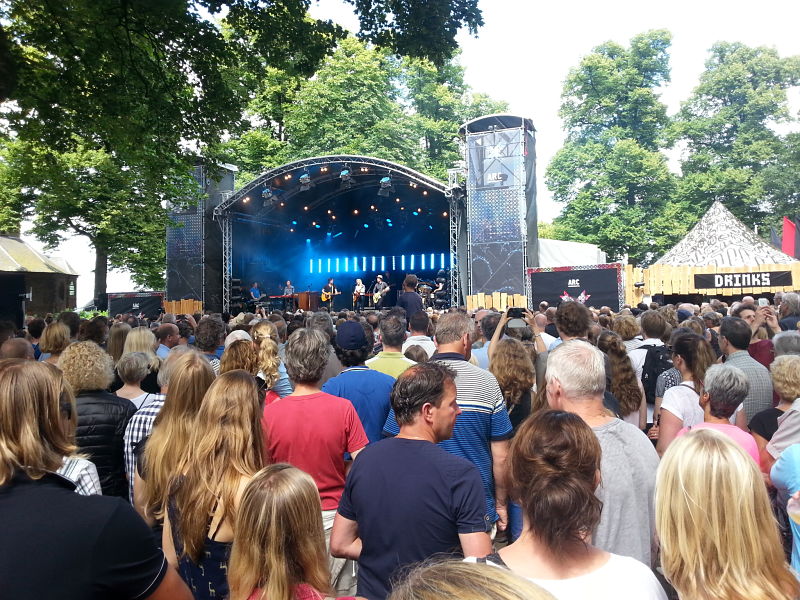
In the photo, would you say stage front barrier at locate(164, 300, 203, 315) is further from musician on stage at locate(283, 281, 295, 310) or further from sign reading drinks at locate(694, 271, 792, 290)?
sign reading drinks at locate(694, 271, 792, 290)

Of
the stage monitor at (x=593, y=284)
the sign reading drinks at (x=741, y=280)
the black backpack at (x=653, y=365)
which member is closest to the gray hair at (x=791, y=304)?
the black backpack at (x=653, y=365)

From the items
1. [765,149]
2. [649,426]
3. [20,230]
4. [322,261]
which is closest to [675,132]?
[765,149]

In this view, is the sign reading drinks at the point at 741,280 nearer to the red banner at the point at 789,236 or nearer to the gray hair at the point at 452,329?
the red banner at the point at 789,236

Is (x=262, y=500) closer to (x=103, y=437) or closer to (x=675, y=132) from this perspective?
(x=103, y=437)

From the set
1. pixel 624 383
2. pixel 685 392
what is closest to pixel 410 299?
pixel 624 383

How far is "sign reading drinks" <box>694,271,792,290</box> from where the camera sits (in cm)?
1741

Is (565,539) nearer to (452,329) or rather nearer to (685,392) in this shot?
(452,329)

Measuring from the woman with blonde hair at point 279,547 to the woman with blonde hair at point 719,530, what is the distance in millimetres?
979

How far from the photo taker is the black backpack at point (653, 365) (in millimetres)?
5098

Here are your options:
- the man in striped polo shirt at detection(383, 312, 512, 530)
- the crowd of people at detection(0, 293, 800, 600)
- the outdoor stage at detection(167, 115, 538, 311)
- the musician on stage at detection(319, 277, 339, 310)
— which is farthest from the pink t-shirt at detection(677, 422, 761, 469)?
the musician on stage at detection(319, 277, 339, 310)

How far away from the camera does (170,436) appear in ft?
9.12

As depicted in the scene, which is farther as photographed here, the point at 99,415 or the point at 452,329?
the point at 452,329

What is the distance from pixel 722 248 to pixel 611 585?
802 inches

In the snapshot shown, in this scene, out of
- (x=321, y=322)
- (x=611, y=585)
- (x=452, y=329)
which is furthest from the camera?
(x=321, y=322)
